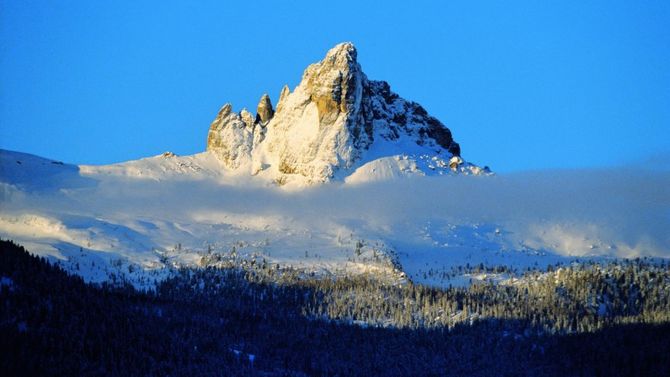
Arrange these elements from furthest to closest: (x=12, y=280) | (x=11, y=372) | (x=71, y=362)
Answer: (x=12, y=280) → (x=71, y=362) → (x=11, y=372)

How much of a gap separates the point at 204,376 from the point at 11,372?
4123cm

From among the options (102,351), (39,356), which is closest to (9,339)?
(39,356)

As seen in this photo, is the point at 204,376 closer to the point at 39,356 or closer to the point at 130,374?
the point at 130,374

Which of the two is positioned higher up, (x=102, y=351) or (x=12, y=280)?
(x=12, y=280)

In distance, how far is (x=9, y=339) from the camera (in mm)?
172250

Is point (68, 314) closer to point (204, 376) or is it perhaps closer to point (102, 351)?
point (102, 351)

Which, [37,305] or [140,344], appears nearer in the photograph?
[37,305]

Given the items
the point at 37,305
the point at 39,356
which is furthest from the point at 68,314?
the point at 39,356

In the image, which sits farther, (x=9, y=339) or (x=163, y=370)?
(x=163, y=370)

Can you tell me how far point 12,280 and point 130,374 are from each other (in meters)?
29.2

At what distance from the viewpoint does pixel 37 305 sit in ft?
614

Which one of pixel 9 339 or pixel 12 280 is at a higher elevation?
pixel 12 280

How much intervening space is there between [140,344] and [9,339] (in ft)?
106

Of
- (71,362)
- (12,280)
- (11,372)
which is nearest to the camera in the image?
(11,372)
